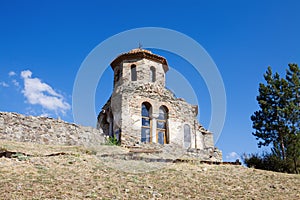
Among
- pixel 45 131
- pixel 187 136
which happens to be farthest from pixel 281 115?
pixel 45 131

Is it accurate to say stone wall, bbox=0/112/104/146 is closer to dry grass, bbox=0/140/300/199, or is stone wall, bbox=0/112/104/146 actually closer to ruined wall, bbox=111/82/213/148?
ruined wall, bbox=111/82/213/148

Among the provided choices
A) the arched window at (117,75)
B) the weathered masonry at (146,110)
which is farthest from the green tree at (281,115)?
the arched window at (117,75)

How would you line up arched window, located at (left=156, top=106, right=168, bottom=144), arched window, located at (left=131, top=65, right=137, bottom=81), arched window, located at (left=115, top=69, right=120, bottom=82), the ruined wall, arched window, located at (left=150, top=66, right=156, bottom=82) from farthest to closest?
arched window, located at (left=115, top=69, right=120, bottom=82)
arched window, located at (left=150, top=66, right=156, bottom=82)
arched window, located at (left=131, top=65, right=137, bottom=81)
arched window, located at (left=156, top=106, right=168, bottom=144)
the ruined wall

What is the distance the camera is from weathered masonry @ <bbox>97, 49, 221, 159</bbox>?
19.0 meters

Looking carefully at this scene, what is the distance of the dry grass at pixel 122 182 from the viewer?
8344mm

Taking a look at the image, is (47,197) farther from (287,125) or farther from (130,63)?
(287,125)

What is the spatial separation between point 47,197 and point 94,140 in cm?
1010

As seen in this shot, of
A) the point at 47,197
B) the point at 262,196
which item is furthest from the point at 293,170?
the point at 47,197

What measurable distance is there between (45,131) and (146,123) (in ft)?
19.6

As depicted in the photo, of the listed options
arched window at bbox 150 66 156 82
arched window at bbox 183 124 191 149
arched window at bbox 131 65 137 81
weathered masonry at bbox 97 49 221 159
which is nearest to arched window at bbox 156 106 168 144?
weathered masonry at bbox 97 49 221 159

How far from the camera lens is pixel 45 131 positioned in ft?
55.4

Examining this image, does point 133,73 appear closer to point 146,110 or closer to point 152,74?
point 152,74

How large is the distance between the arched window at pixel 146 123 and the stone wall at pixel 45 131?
2.63 metres

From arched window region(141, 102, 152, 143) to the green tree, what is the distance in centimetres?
784
